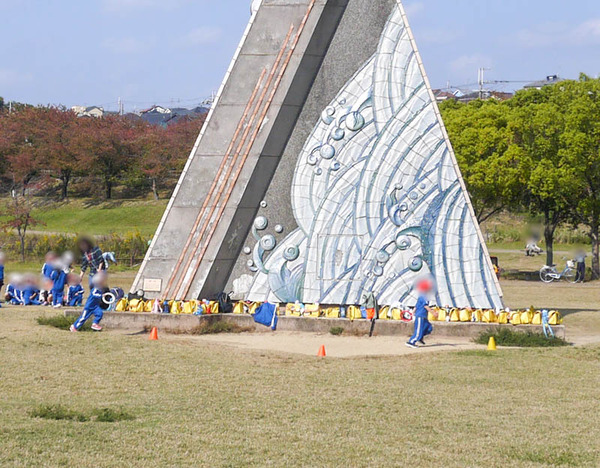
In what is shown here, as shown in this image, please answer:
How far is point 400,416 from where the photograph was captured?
11781 mm

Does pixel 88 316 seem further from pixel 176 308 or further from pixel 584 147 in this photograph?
pixel 584 147

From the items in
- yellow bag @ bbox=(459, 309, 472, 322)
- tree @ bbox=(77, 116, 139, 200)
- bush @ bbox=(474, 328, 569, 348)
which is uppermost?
tree @ bbox=(77, 116, 139, 200)

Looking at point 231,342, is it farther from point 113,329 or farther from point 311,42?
point 311,42

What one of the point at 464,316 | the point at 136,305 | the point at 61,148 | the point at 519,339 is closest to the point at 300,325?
the point at 464,316

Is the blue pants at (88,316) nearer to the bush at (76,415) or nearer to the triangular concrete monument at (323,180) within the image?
the triangular concrete monument at (323,180)

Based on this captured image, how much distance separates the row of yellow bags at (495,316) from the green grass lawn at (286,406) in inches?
67.0

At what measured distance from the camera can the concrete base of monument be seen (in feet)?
65.6

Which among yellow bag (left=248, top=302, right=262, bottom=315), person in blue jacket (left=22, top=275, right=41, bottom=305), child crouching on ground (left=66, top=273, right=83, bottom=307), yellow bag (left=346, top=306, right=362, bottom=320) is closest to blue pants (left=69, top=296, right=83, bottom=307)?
child crouching on ground (left=66, top=273, right=83, bottom=307)

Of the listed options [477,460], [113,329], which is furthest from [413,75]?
[477,460]

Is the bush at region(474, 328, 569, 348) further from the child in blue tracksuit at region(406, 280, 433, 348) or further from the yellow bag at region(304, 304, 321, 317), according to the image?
the yellow bag at region(304, 304, 321, 317)

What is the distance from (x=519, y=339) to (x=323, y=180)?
5882 mm

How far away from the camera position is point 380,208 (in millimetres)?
21531

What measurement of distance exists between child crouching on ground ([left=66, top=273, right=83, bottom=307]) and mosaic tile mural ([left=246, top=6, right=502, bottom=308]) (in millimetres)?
5985

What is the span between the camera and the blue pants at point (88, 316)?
19.9 metres
